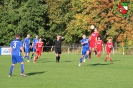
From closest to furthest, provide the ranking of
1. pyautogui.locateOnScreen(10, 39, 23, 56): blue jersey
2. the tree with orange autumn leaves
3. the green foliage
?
pyautogui.locateOnScreen(10, 39, 23, 56): blue jersey, the tree with orange autumn leaves, the green foliage

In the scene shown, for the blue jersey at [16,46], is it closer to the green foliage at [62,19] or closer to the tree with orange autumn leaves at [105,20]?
the tree with orange autumn leaves at [105,20]

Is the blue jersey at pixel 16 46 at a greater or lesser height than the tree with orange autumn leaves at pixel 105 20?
lesser

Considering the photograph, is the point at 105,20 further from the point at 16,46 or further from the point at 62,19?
the point at 16,46

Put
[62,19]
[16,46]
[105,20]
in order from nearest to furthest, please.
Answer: [16,46] < [105,20] < [62,19]

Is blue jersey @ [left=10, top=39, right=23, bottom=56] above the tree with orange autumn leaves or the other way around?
the other way around

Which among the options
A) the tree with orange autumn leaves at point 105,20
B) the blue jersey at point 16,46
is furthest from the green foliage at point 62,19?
the blue jersey at point 16,46

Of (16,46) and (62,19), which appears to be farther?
(62,19)

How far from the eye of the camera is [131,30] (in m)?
63.3

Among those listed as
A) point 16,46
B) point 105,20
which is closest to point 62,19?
point 105,20

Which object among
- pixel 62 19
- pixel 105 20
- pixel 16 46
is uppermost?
pixel 62 19

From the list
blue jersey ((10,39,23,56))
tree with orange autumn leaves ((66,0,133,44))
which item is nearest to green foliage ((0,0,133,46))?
tree with orange autumn leaves ((66,0,133,44))

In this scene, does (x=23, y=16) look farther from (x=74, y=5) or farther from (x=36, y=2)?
(x=74, y=5)

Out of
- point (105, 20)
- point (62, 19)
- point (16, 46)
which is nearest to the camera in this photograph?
point (16, 46)

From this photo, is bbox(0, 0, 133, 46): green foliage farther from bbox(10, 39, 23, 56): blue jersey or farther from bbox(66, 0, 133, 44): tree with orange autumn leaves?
bbox(10, 39, 23, 56): blue jersey
